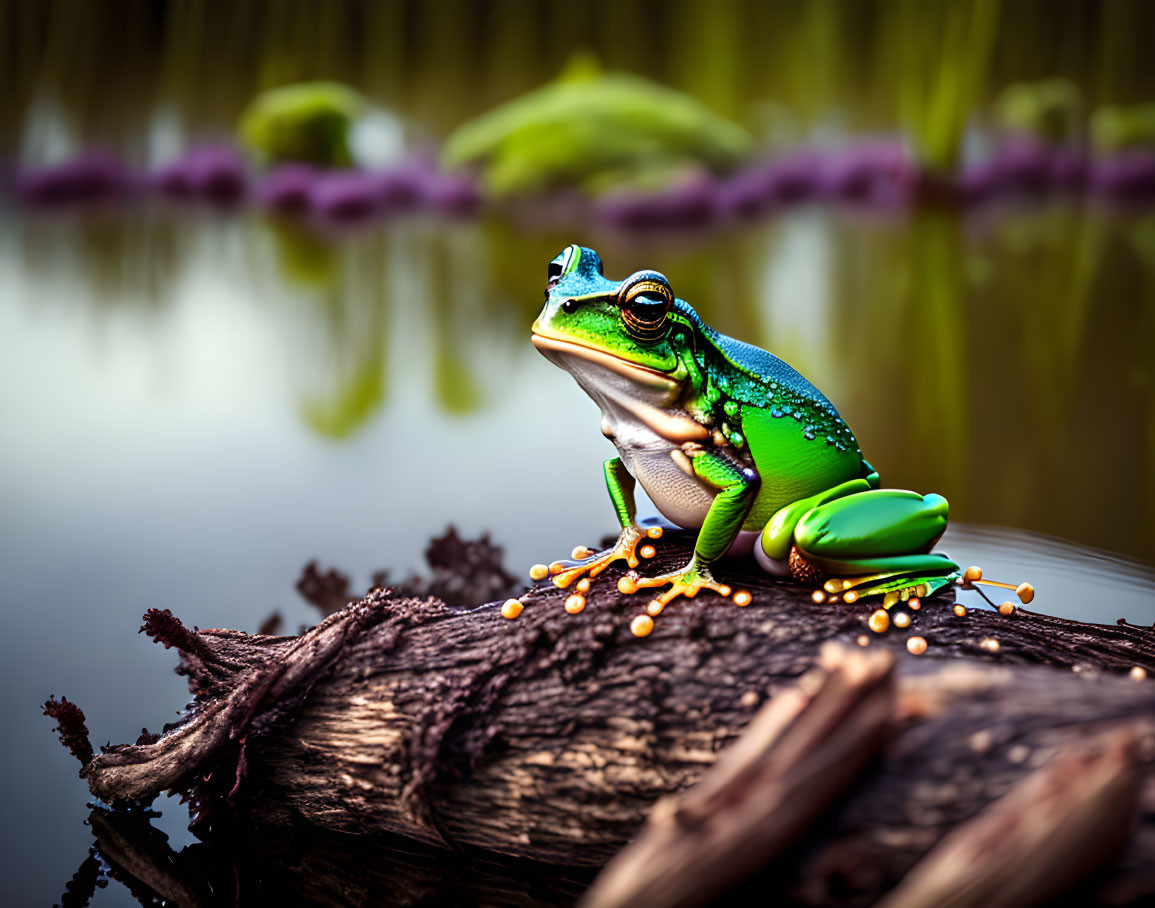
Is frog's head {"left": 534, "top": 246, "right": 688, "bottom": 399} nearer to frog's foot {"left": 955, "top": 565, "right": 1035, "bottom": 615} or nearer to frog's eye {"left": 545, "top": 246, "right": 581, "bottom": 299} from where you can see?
frog's eye {"left": 545, "top": 246, "right": 581, "bottom": 299}

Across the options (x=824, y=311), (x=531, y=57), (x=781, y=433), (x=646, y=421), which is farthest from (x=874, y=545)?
(x=531, y=57)

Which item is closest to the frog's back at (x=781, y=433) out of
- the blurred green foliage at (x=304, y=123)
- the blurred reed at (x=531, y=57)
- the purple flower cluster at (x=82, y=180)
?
the blurred reed at (x=531, y=57)

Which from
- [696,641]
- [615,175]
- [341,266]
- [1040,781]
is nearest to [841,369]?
[615,175]

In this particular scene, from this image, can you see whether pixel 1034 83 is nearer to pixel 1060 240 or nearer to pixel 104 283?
pixel 1060 240

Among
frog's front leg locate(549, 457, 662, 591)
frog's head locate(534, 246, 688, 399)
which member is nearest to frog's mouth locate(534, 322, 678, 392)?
frog's head locate(534, 246, 688, 399)

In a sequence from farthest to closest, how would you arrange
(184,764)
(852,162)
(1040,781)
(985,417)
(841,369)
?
(852,162) → (841,369) → (985,417) → (184,764) → (1040,781)

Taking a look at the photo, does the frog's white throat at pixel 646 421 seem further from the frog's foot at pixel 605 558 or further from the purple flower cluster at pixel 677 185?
the purple flower cluster at pixel 677 185

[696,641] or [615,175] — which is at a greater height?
[615,175]
